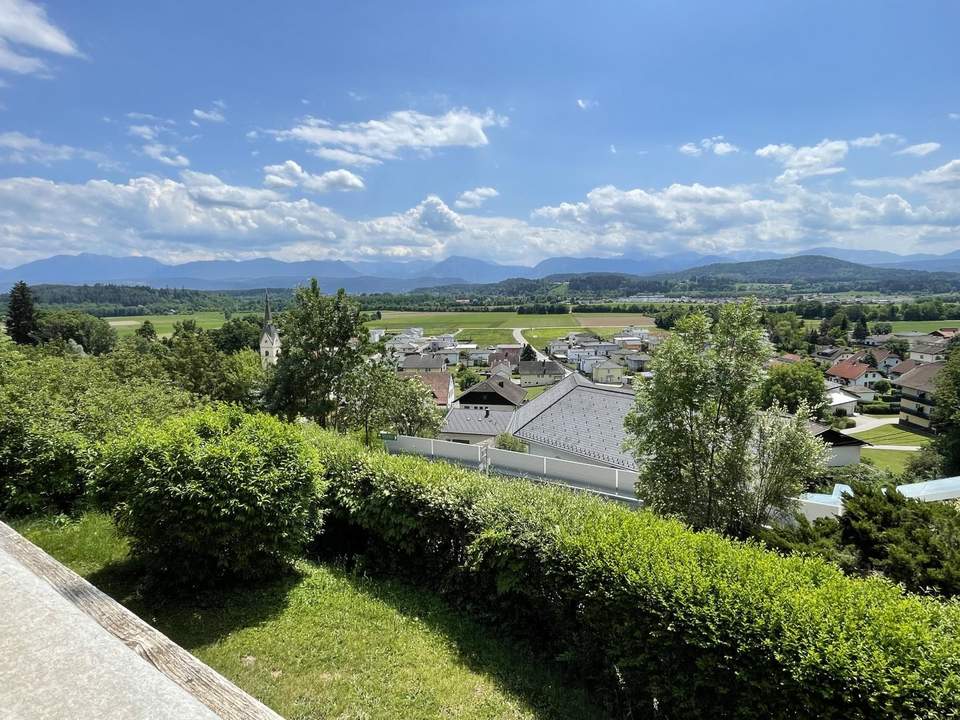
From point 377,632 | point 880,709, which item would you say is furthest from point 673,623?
point 377,632

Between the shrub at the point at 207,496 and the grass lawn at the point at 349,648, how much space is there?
1.64ft

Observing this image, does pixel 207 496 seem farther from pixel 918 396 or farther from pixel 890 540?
pixel 918 396

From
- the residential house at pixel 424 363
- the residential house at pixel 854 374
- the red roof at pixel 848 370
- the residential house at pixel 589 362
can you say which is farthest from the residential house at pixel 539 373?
the red roof at pixel 848 370

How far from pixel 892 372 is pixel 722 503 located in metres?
86.0

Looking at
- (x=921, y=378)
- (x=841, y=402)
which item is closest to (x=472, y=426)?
(x=841, y=402)

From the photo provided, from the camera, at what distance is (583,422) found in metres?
18.2

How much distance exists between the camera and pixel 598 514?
19.6 ft

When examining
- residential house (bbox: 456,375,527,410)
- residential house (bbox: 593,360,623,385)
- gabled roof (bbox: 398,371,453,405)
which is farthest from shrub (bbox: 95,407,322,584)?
residential house (bbox: 593,360,623,385)

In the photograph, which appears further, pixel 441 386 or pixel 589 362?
pixel 589 362

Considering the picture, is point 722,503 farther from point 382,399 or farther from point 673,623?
point 382,399

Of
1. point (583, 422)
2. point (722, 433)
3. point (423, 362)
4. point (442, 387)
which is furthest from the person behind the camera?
point (423, 362)

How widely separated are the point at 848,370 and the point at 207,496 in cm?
9051

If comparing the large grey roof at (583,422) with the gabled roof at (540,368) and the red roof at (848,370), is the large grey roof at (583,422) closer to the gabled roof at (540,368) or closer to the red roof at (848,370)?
the gabled roof at (540,368)

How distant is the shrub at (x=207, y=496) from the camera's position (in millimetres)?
5836
